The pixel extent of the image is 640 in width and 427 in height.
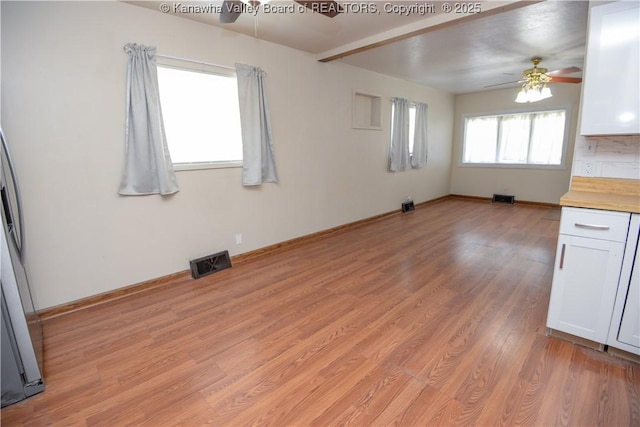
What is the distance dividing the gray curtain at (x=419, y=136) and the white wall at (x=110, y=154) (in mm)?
2617

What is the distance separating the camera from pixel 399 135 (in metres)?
5.72

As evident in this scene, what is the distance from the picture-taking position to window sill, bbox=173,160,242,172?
3049mm

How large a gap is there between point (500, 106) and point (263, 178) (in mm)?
6022

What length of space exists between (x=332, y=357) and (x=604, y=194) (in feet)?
7.17

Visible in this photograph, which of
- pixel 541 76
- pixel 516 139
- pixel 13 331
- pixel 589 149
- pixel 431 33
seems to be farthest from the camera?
pixel 516 139

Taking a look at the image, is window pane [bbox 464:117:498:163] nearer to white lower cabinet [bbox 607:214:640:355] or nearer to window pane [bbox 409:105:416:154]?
window pane [bbox 409:105:416:154]

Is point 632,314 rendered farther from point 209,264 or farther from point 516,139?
point 516,139

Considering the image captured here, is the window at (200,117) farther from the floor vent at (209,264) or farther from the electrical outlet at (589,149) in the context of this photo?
the electrical outlet at (589,149)

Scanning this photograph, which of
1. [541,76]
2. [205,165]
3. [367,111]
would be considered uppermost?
[541,76]

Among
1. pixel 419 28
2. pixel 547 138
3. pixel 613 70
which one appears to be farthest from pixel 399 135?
pixel 613 70

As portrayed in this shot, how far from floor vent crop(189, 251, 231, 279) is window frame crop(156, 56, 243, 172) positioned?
38.3 inches

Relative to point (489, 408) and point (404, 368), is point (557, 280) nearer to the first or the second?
point (489, 408)

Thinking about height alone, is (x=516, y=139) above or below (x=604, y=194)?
above

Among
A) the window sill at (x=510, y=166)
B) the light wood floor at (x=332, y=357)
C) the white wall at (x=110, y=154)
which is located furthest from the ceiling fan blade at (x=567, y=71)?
the window sill at (x=510, y=166)
